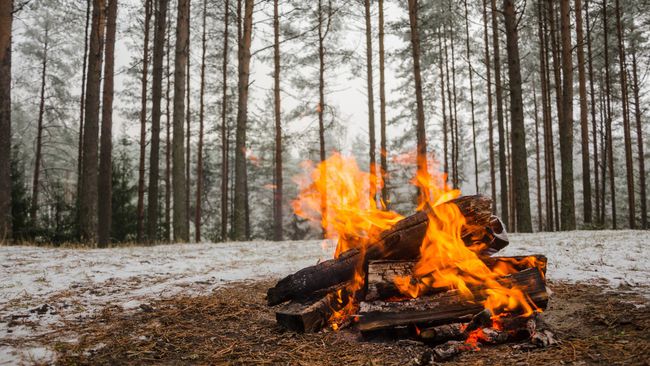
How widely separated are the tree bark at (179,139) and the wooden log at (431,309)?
411 inches

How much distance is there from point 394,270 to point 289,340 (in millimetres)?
1191

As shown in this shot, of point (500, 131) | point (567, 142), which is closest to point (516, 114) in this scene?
point (567, 142)

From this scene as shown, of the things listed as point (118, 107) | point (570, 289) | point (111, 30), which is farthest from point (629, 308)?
point (118, 107)

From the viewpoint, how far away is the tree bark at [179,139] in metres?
12.2

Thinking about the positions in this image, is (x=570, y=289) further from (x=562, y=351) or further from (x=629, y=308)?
(x=562, y=351)

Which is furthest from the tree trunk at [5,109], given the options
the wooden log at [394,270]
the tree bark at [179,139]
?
the wooden log at [394,270]

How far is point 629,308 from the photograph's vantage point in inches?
121

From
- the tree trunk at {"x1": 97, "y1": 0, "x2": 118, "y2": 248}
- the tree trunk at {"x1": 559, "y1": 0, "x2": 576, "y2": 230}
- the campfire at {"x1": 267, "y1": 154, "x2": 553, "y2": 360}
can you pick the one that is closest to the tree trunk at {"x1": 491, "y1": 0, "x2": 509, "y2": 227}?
the tree trunk at {"x1": 559, "y1": 0, "x2": 576, "y2": 230}

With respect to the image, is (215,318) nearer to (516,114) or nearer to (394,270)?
(394,270)

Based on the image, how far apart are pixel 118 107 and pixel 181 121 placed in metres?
12.8

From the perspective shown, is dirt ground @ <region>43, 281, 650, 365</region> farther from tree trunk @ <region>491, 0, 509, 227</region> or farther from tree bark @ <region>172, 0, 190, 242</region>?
tree trunk @ <region>491, 0, 509, 227</region>

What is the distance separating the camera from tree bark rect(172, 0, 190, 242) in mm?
12234

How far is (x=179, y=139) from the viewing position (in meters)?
12.7

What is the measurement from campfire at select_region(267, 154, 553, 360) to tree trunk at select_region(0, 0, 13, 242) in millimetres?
9592
